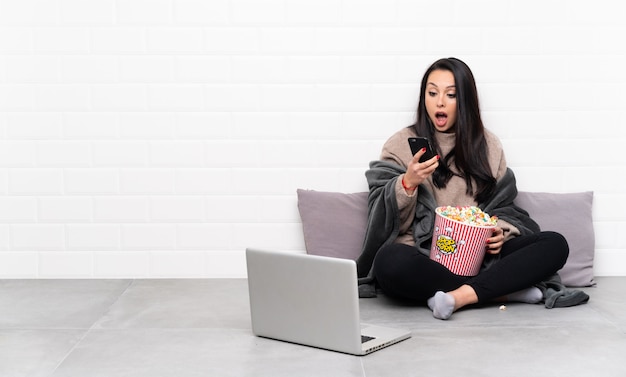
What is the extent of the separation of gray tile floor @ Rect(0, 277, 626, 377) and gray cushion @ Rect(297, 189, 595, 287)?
0.53 feet

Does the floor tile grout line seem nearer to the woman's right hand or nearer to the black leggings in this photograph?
the black leggings

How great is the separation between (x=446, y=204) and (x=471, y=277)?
35 centimetres

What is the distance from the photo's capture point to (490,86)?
3811 mm

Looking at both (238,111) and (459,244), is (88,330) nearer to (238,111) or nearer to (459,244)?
(238,111)

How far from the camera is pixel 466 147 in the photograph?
140 inches

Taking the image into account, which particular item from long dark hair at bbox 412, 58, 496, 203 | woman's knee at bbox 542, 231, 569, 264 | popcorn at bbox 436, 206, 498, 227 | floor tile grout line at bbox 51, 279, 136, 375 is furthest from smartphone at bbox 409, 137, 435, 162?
floor tile grout line at bbox 51, 279, 136, 375

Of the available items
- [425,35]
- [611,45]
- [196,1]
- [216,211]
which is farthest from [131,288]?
[611,45]

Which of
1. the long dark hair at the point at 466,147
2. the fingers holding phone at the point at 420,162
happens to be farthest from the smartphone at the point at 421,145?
the long dark hair at the point at 466,147

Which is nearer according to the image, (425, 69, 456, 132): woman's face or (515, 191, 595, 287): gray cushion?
(425, 69, 456, 132): woman's face

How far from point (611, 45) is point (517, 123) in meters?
0.51

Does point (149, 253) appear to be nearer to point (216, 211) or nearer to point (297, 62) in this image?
point (216, 211)

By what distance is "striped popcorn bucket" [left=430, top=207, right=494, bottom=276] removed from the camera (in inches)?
126

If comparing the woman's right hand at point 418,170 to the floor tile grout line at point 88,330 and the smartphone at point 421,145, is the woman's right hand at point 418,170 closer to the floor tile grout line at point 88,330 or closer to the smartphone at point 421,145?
the smartphone at point 421,145

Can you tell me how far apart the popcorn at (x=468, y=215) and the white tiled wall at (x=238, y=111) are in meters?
0.65
